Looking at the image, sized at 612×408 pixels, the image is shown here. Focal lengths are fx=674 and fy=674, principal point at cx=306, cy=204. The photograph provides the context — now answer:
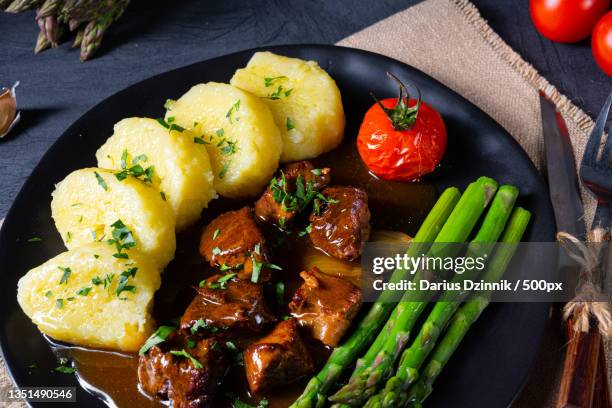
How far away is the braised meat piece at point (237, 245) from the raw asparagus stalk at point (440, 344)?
0.99 m

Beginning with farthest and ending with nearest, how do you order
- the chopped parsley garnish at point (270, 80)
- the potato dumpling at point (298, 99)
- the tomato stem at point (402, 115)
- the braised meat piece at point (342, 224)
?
the chopped parsley garnish at point (270, 80)
the potato dumpling at point (298, 99)
the tomato stem at point (402, 115)
the braised meat piece at point (342, 224)

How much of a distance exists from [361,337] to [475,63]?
2.73m

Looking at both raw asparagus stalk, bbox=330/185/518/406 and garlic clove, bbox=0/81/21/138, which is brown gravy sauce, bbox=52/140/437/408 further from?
garlic clove, bbox=0/81/21/138

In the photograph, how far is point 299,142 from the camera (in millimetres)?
4527

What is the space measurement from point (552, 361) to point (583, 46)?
118 inches

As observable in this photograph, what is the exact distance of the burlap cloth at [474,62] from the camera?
4984mm

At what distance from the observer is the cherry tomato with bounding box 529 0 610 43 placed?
5465 mm

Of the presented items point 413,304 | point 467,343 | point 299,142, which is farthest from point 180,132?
point 467,343

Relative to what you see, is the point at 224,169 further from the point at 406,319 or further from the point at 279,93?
the point at 406,319

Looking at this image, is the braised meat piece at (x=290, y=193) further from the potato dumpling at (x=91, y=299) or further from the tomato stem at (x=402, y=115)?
the potato dumpling at (x=91, y=299)

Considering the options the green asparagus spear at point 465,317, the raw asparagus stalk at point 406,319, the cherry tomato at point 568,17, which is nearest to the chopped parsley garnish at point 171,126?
the raw asparagus stalk at point 406,319

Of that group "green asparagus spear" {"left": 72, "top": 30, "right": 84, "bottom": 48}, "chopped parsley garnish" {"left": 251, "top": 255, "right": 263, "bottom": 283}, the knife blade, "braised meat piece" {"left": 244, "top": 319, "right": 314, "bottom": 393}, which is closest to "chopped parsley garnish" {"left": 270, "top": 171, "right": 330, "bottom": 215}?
"chopped parsley garnish" {"left": 251, "top": 255, "right": 263, "bottom": 283}

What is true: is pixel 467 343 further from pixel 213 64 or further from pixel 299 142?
pixel 213 64

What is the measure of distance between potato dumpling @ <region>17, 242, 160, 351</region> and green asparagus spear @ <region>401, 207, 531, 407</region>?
1532 millimetres
